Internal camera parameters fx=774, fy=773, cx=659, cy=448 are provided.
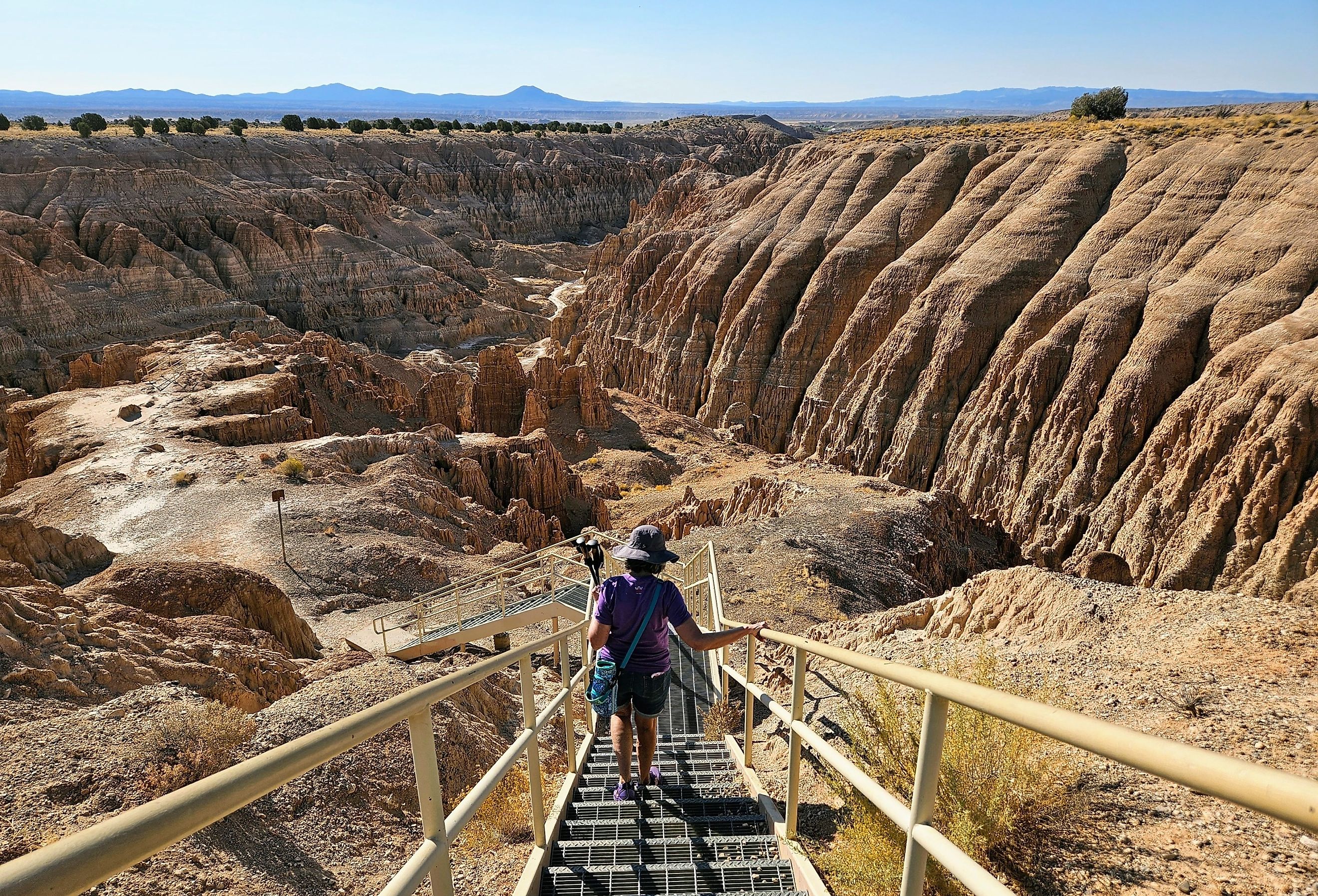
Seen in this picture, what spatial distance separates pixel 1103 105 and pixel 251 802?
7238 cm

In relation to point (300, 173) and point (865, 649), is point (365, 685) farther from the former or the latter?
point (300, 173)

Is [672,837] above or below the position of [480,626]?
above

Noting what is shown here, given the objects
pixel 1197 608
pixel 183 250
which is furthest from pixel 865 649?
pixel 183 250

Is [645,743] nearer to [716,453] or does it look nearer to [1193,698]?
[1193,698]

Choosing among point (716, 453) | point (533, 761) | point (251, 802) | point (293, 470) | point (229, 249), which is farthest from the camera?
point (229, 249)

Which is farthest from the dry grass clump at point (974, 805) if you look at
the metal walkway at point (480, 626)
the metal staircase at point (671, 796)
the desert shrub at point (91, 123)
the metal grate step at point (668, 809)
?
the desert shrub at point (91, 123)

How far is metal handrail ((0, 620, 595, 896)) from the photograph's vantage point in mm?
1342

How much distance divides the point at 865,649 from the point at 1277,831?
673 cm

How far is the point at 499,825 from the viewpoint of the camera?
5773 millimetres

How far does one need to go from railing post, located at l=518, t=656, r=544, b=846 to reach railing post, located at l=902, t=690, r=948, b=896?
2.38 meters

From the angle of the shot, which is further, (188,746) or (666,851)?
(188,746)

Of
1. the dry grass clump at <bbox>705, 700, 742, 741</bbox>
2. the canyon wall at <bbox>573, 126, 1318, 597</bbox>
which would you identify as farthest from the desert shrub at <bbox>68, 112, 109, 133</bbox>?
the dry grass clump at <bbox>705, 700, 742, 741</bbox>

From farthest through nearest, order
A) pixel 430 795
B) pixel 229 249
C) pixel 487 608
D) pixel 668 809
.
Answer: pixel 229 249 → pixel 487 608 → pixel 668 809 → pixel 430 795

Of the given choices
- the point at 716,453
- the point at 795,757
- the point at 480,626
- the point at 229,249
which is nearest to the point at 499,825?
the point at 795,757
